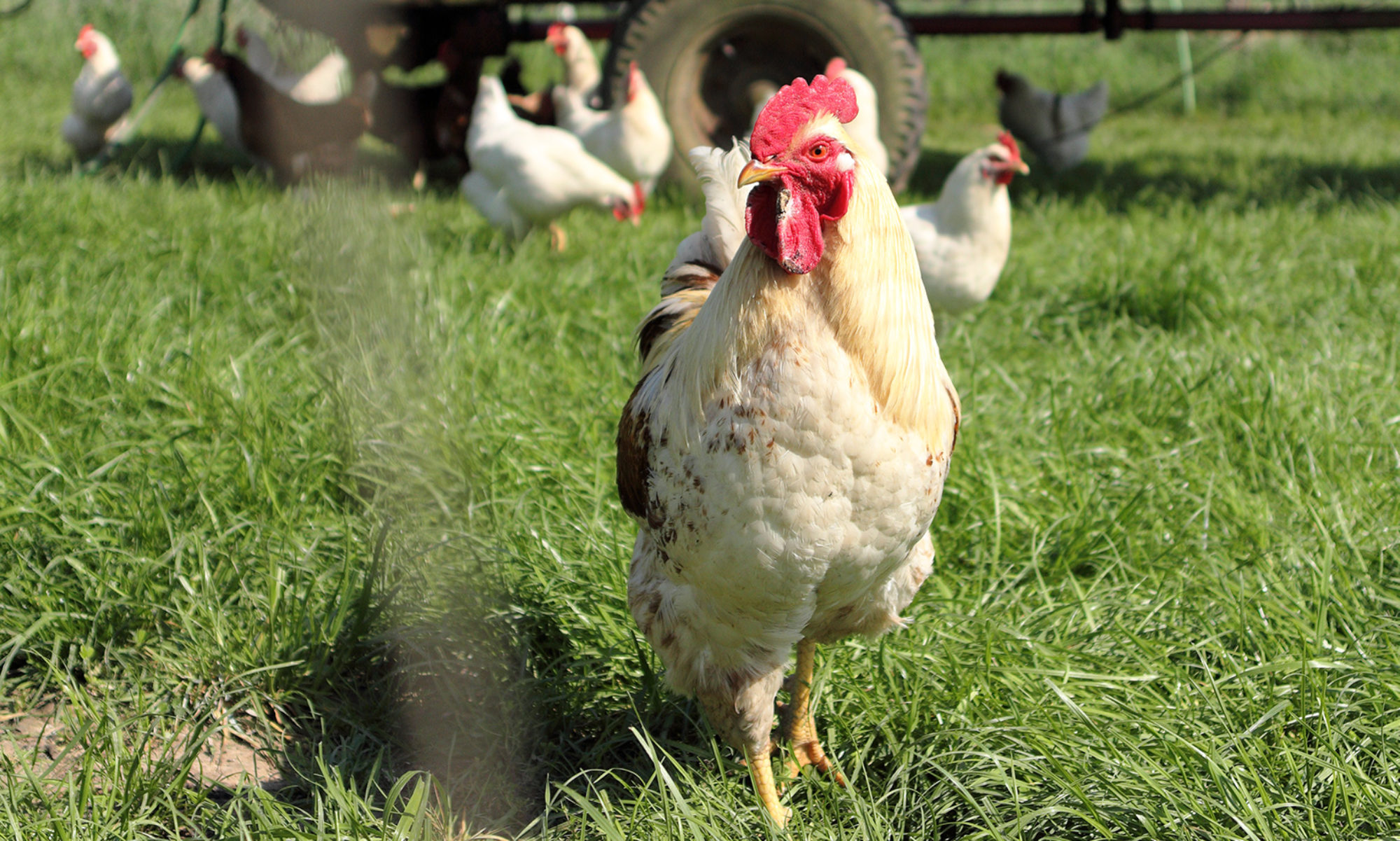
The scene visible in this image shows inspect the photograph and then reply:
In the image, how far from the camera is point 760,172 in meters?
1.36

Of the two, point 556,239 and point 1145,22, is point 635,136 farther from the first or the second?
point 1145,22

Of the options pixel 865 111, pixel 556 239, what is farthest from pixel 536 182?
pixel 865 111

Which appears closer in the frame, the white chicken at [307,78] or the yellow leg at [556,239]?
the yellow leg at [556,239]

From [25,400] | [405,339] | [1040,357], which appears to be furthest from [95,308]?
[1040,357]

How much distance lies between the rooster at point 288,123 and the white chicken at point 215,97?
1.54 ft

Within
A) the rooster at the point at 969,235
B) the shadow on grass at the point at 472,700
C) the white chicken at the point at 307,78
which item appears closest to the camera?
the shadow on grass at the point at 472,700

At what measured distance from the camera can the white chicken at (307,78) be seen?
5.92 metres

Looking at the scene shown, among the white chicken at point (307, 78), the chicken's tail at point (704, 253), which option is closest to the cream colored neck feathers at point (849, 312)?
the chicken's tail at point (704, 253)

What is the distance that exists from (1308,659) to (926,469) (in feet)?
3.09

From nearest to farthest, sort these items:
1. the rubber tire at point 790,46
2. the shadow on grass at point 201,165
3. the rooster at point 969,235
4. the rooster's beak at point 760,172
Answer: the rooster's beak at point 760,172
the rooster at point 969,235
the rubber tire at point 790,46
the shadow on grass at point 201,165

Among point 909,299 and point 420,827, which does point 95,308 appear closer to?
point 420,827

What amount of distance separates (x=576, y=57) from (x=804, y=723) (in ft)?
18.2

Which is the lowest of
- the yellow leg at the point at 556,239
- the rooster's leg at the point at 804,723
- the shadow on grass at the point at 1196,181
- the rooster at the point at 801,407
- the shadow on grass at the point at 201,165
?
the rooster's leg at the point at 804,723

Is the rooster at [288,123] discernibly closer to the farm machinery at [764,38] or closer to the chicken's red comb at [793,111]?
the farm machinery at [764,38]
